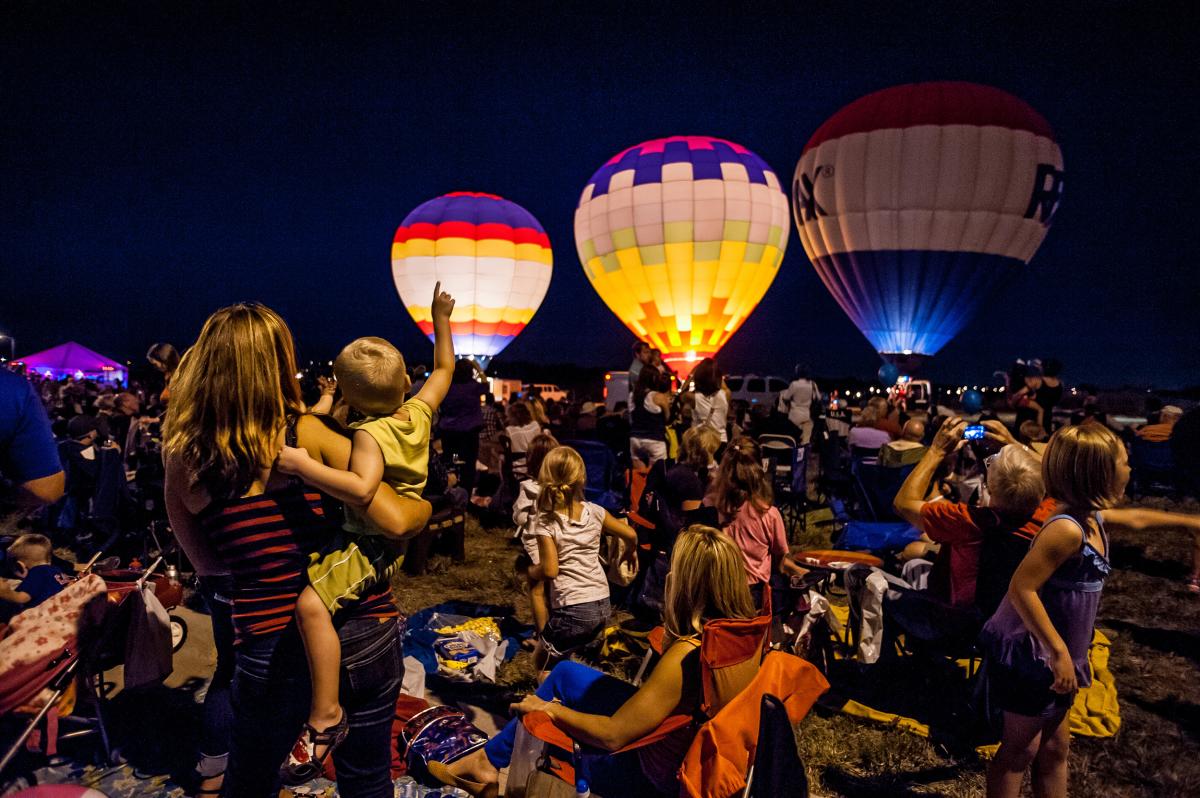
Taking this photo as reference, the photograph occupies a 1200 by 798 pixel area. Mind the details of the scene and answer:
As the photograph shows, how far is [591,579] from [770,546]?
1.05 m

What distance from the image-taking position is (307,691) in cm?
183

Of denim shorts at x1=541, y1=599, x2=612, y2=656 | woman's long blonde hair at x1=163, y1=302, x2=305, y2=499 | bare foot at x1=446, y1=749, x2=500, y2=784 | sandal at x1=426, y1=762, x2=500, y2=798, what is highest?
woman's long blonde hair at x1=163, y1=302, x2=305, y2=499

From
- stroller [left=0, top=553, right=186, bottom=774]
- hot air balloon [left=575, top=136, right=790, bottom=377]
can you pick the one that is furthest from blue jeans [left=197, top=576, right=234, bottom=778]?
hot air balloon [left=575, top=136, right=790, bottom=377]

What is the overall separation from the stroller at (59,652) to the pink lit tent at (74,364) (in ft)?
102

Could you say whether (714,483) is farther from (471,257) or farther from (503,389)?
(503,389)

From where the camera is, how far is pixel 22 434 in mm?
2039

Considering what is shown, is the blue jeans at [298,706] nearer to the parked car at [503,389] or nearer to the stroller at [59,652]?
the stroller at [59,652]

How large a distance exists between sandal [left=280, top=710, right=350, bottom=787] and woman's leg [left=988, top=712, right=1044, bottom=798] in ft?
7.39

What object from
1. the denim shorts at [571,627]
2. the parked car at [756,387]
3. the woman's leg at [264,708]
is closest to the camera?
the woman's leg at [264,708]

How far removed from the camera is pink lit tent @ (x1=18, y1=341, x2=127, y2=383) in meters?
27.6

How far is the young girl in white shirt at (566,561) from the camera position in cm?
352

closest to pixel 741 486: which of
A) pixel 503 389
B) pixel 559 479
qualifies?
pixel 559 479

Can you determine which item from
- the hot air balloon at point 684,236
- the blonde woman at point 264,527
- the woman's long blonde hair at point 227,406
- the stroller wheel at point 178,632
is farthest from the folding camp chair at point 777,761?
the hot air balloon at point 684,236

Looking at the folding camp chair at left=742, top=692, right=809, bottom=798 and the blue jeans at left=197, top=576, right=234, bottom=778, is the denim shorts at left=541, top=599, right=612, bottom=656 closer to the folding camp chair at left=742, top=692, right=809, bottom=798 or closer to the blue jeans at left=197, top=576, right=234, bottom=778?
the blue jeans at left=197, top=576, right=234, bottom=778
